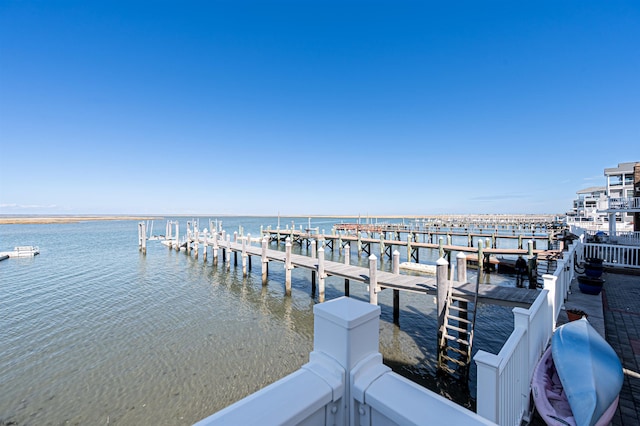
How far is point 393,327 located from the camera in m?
11.4

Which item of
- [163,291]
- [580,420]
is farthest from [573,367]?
[163,291]

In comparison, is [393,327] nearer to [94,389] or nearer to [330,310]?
[94,389]

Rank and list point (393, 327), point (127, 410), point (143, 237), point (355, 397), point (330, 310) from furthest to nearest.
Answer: point (143, 237) < point (393, 327) < point (127, 410) < point (330, 310) < point (355, 397)

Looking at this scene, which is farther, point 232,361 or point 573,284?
point 573,284

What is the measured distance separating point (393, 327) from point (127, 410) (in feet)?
28.7

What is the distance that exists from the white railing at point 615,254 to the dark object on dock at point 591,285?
6357mm

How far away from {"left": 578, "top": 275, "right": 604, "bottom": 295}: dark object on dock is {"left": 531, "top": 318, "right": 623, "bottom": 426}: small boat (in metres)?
5.63

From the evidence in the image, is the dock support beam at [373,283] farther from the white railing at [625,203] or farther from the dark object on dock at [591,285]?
the white railing at [625,203]

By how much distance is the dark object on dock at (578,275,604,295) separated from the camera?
26.2ft

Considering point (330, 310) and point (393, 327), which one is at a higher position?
point (330, 310)

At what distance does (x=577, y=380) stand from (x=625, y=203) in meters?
22.8

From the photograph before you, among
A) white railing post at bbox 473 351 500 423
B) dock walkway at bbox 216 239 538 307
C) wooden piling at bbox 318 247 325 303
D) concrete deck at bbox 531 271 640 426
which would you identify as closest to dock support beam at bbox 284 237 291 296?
dock walkway at bbox 216 239 538 307

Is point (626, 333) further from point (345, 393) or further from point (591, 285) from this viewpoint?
point (345, 393)

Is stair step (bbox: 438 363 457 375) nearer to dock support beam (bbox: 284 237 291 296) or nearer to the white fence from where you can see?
Result: the white fence
